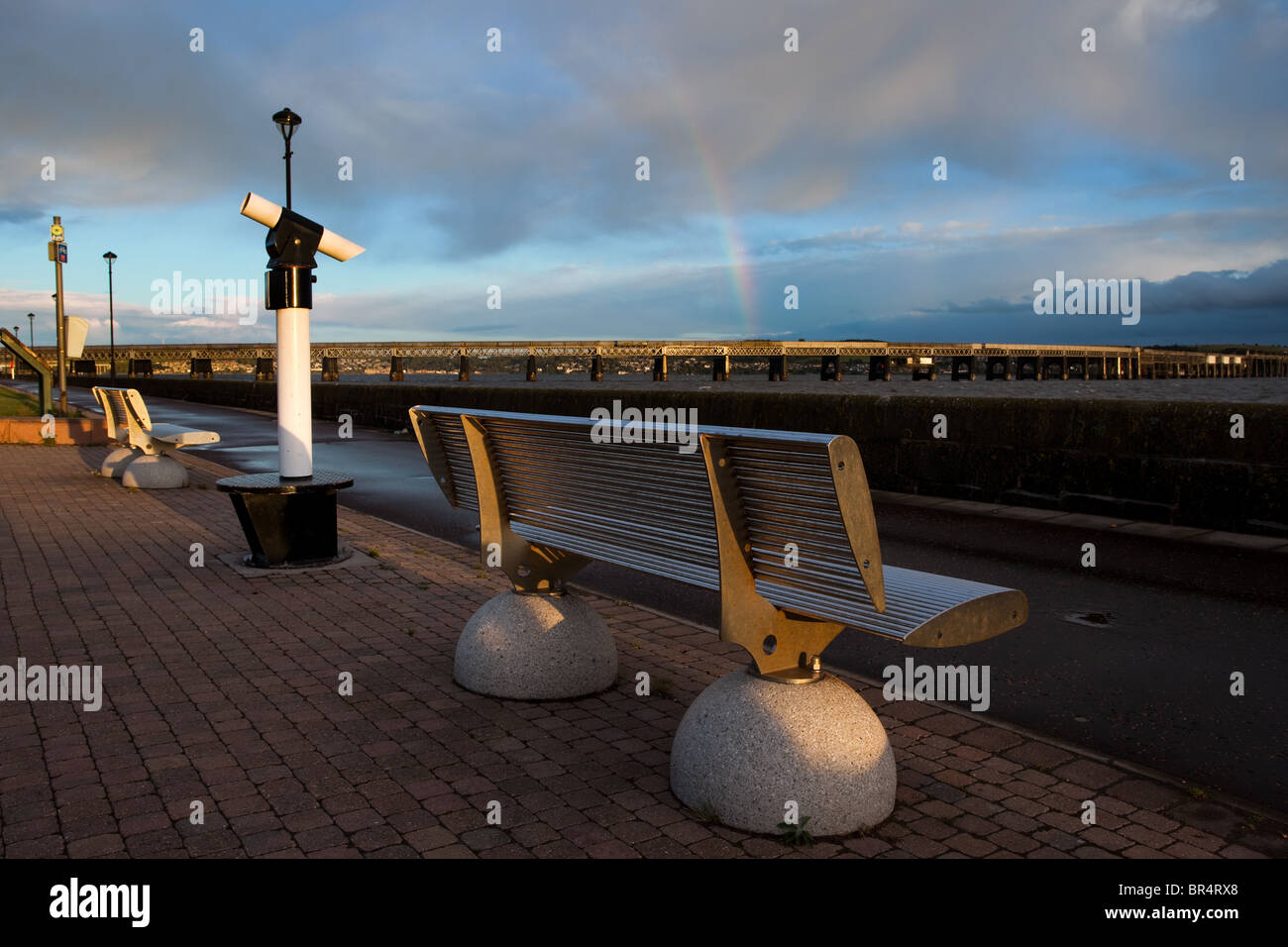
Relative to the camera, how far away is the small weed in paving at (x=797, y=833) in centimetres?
332

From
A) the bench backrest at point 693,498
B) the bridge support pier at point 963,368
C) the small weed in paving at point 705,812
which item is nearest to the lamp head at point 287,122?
the bench backrest at point 693,498

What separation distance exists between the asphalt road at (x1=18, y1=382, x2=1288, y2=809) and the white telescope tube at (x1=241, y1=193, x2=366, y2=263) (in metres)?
2.66

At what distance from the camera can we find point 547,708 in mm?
4586

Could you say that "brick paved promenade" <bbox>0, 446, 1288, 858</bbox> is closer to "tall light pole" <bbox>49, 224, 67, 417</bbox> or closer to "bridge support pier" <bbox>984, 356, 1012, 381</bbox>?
"tall light pole" <bbox>49, 224, 67, 417</bbox>

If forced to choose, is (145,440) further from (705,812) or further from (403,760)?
(705,812)

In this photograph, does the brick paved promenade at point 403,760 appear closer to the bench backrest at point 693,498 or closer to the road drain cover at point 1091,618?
the bench backrest at point 693,498

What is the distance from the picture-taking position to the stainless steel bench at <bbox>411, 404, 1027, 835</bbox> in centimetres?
316

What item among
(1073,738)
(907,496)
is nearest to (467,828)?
(1073,738)

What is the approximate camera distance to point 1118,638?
227 inches

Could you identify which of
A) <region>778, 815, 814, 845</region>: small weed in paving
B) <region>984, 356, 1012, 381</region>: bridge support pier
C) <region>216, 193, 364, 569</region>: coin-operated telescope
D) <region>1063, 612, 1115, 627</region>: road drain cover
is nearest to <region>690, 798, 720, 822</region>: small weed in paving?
<region>778, 815, 814, 845</region>: small weed in paving
